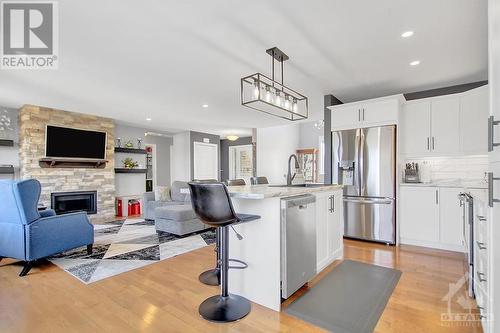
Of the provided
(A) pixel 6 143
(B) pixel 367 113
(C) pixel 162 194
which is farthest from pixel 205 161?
(B) pixel 367 113

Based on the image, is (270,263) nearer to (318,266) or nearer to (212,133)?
(318,266)

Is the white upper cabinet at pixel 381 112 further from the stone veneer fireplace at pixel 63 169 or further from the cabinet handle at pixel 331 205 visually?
the stone veneer fireplace at pixel 63 169

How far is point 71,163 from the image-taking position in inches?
225

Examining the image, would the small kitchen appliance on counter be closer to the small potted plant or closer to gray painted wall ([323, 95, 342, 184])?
gray painted wall ([323, 95, 342, 184])

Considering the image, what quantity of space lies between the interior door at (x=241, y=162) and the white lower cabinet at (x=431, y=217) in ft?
20.4

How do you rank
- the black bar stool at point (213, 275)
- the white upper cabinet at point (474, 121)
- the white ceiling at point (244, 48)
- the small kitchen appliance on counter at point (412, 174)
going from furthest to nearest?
the small kitchen appliance on counter at point (412, 174) < the white upper cabinet at point (474, 121) < the black bar stool at point (213, 275) < the white ceiling at point (244, 48)

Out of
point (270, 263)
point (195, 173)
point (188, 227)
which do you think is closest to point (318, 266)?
point (270, 263)

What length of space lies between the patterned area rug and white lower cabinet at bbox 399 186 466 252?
311 cm

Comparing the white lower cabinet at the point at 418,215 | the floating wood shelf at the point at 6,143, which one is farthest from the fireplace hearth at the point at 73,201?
the white lower cabinet at the point at 418,215

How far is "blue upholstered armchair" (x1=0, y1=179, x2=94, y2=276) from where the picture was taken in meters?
2.69

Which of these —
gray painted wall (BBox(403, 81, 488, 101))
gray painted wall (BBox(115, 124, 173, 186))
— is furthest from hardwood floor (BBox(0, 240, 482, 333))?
gray painted wall (BBox(115, 124, 173, 186))

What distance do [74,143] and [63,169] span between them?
633mm

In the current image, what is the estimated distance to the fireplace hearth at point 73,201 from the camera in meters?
5.45

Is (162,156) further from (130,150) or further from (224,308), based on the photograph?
(224,308)
